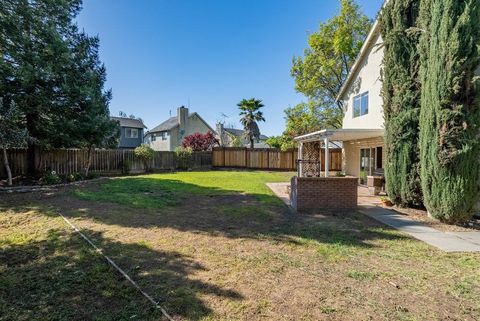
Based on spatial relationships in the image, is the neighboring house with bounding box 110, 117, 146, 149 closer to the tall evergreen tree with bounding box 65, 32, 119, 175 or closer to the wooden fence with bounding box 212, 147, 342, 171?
the wooden fence with bounding box 212, 147, 342, 171

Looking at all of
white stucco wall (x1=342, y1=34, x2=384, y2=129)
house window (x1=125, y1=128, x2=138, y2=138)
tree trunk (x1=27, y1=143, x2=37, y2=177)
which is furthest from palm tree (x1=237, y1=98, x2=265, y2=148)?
tree trunk (x1=27, y1=143, x2=37, y2=177)

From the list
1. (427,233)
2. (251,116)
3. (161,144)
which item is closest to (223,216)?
(427,233)

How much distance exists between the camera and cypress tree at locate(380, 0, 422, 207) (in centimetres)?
813

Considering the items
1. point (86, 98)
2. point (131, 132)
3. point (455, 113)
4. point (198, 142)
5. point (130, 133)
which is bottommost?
point (455, 113)

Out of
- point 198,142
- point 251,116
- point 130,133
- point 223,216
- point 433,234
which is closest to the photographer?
point 433,234

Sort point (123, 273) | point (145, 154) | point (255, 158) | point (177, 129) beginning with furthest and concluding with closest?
point (177, 129)
point (255, 158)
point (145, 154)
point (123, 273)

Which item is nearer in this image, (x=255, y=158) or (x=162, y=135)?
(x=255, y=158)

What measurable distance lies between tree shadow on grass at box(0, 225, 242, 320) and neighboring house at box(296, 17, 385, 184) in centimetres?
846

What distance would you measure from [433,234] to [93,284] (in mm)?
6747

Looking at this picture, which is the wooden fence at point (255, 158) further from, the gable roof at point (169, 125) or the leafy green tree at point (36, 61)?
the leafy green tree at point (36, 61)

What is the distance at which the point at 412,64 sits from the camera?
825cm

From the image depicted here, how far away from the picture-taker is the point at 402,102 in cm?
836

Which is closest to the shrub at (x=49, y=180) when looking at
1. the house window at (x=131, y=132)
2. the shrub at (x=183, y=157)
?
the shrub at (x=183, y=157)

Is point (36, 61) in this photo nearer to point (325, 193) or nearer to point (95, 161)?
point (95, 161)
